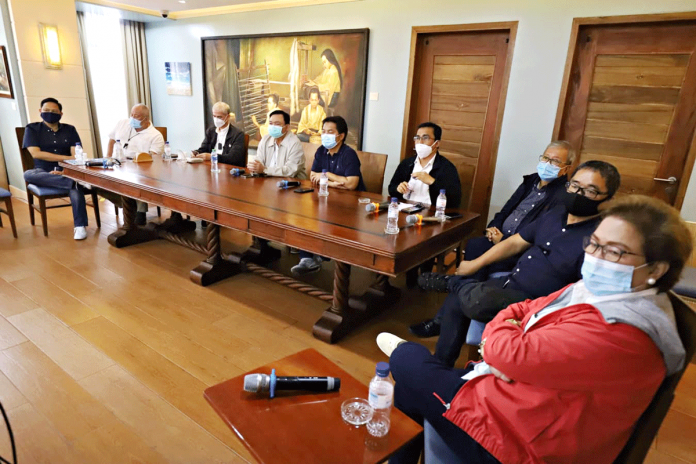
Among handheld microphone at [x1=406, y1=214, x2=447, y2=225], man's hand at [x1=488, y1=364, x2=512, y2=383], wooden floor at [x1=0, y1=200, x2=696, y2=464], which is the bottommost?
wooden floor at [x1=0, y1=200, x2=696, y2=464]

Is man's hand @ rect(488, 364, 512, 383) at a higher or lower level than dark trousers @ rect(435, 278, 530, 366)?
higher

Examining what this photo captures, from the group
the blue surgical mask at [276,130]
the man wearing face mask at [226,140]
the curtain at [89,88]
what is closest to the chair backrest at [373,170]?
the blue surgical mask at [276,130]

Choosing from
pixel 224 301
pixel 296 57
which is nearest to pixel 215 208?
pixel 224 301

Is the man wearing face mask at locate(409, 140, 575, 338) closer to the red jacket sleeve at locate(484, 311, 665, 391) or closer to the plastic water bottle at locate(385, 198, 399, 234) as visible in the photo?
the plastic water bottle at locate(385, 198, 399, 234)

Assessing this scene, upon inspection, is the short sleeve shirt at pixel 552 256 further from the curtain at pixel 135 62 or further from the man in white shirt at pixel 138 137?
the curtain at pixel 135 62

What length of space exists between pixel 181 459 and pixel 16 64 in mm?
4610

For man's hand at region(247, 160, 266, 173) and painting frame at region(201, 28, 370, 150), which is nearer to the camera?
man's hand at region(247, 160, 266, 173)

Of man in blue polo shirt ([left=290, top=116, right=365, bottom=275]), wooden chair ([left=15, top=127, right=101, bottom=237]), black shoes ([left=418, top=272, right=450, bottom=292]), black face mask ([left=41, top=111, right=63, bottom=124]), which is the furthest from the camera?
black face mask ([left=41, top=111, right=63, bottom=124])

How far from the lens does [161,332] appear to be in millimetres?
2271

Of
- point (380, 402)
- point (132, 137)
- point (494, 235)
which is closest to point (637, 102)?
point (494, 235)

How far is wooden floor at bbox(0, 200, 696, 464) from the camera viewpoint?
5.16 feet

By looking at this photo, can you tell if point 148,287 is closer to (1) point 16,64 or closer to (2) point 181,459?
(2) point 181,459

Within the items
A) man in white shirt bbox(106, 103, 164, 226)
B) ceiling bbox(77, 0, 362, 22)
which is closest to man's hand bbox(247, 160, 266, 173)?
man in white shirt bbox(106, 103, 164, 226)

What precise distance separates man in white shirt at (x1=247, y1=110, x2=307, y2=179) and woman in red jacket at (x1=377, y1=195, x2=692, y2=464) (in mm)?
2545
